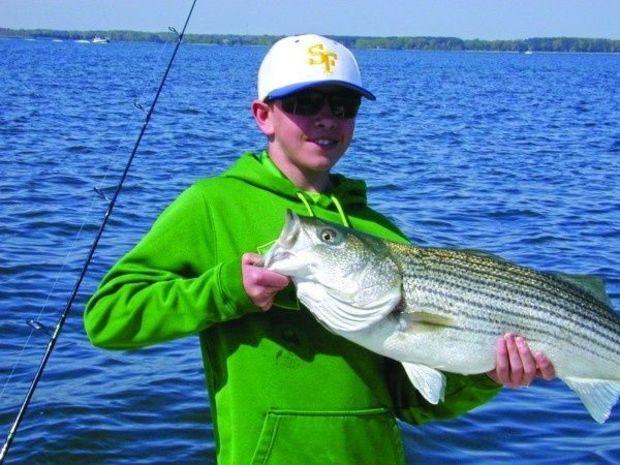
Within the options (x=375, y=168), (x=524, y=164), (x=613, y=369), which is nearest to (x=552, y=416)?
(x=613, y=369)

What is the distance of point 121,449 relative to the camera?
762 centimetres

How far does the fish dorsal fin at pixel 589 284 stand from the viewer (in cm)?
402

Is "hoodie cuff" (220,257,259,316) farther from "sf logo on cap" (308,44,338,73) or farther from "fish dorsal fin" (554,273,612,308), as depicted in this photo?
"fish dorsal fin" (554,273,612,308)

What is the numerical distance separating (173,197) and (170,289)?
14.5 metres

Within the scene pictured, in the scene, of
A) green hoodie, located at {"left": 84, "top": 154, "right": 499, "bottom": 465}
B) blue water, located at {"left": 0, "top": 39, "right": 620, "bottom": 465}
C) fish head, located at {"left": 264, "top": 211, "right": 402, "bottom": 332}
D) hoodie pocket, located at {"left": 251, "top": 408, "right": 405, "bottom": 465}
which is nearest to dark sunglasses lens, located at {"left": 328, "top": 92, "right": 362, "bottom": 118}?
green hoodie, located at {"left": 84, "top": 154, "right": 499, "bottom": 465}

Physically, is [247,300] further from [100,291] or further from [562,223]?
[562,223]

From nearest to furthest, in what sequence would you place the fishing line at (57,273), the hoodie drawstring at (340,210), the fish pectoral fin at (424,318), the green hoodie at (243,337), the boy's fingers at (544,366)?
the green hoodie at (243,337) → the fish pectoral fin at (424,318) → the boy's fingers at (544,366) → the hoodie drawstring at (340,210) → the fishing line at (57,273)

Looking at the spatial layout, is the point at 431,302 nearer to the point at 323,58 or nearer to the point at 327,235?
the point at 327,235

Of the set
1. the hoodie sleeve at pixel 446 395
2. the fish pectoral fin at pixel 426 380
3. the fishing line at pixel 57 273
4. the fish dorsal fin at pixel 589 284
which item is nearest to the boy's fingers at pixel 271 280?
the fish pectoral fin at pixel 426 380

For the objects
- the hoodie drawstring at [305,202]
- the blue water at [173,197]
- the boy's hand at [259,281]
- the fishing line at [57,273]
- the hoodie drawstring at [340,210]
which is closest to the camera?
the boy's hand at [259,281]

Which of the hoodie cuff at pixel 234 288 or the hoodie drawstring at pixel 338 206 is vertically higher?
the hoodie drawstring at pixel 338 206

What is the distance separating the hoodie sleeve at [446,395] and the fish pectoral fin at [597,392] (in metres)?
0.31

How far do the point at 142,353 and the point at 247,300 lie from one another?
6.06m

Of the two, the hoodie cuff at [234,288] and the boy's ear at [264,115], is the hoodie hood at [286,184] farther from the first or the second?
the hoodie cuff at [234,288]
